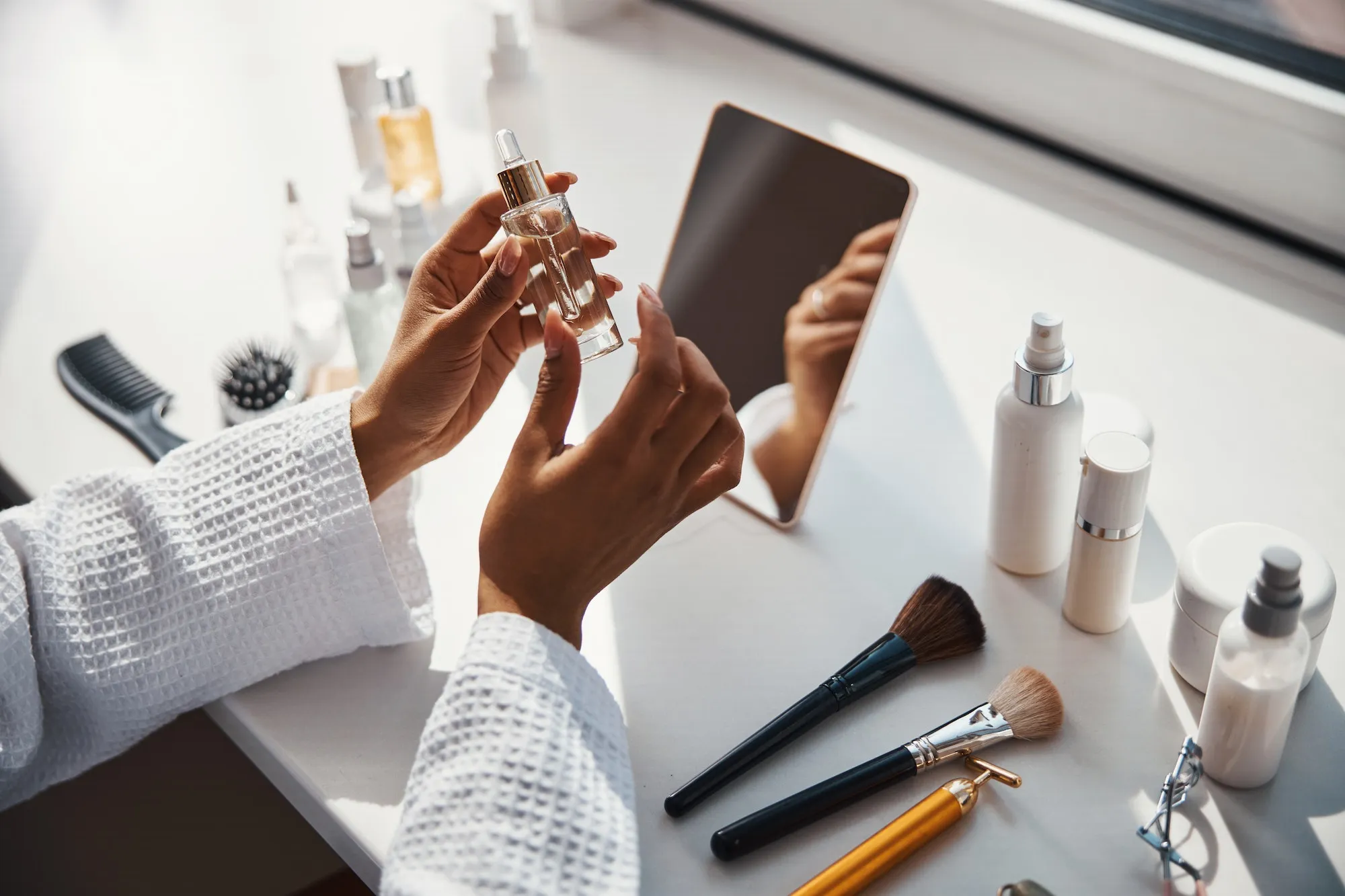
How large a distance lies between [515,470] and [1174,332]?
558mm

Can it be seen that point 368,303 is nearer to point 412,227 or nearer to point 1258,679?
point 412,227

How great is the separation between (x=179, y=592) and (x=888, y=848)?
420 millimetres

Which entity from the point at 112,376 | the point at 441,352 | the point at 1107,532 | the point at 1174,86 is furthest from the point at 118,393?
Result: the point at 1174,86

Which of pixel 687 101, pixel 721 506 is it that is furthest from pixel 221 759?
pixel 687 101

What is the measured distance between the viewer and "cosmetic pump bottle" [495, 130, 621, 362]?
666 millimetres

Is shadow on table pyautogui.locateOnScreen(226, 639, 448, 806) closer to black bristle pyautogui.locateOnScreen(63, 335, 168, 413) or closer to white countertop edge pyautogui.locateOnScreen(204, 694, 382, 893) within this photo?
white countertop edge pyautogui.locateOnScreen(204, 694, 382, 893)

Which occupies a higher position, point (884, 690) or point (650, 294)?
point (650, 294)

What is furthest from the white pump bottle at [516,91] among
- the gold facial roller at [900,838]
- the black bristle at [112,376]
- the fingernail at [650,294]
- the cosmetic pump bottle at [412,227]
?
the gold facial roller at [900,838]

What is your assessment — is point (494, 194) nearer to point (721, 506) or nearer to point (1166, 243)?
point (721, 506)

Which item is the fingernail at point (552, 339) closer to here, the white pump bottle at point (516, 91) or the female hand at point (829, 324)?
the female hand at point (829, 324)

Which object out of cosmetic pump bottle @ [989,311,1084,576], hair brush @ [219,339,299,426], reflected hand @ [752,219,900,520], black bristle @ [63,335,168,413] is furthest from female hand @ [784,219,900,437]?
black bristle @ [63,335,168,413]

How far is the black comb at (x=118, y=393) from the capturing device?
88 cm

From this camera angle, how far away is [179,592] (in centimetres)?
70

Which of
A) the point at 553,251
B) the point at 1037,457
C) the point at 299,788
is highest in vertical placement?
the point at 553,251
